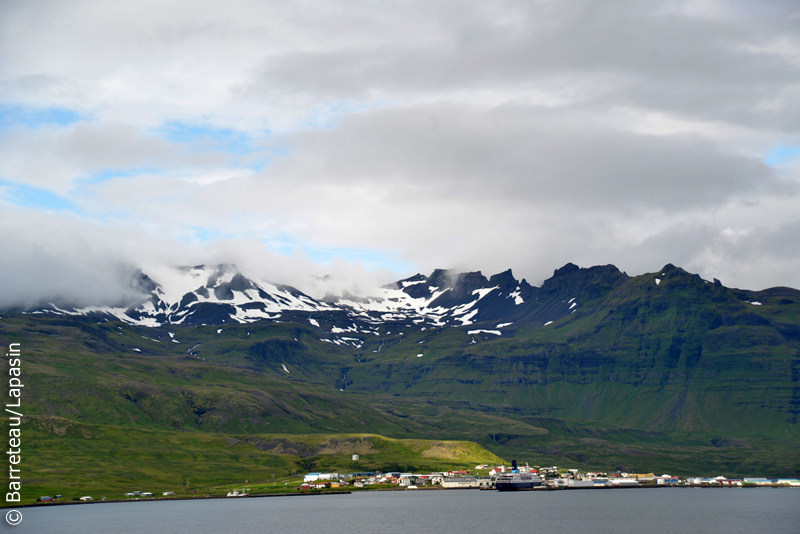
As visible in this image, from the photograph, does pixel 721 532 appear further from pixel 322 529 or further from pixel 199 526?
pixel 199 526

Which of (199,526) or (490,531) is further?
(199,526)

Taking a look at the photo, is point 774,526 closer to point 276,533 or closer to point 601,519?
point 601,519

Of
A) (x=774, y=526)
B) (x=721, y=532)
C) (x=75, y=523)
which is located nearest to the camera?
(x=721, y=532)

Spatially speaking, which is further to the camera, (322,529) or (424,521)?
(424,521)

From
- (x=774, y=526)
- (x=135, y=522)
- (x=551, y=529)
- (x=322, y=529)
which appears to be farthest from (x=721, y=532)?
(x=135, y=522)

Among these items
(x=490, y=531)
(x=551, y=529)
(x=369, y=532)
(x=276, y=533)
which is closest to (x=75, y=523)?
(x=276, y=533)

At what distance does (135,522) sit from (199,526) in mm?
22046

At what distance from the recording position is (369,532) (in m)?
168

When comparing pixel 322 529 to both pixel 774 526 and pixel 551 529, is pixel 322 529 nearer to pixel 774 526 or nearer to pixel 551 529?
pixel 551 529

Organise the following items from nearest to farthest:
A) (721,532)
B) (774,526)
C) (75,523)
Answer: (721,532), (774,526), (75,523)

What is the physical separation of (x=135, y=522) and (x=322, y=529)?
51.8m

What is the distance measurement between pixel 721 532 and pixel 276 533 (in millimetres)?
90761

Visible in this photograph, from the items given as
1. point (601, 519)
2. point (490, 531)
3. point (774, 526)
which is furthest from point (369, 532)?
point (774, 526)

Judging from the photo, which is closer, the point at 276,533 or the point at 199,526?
the point at 276,533
